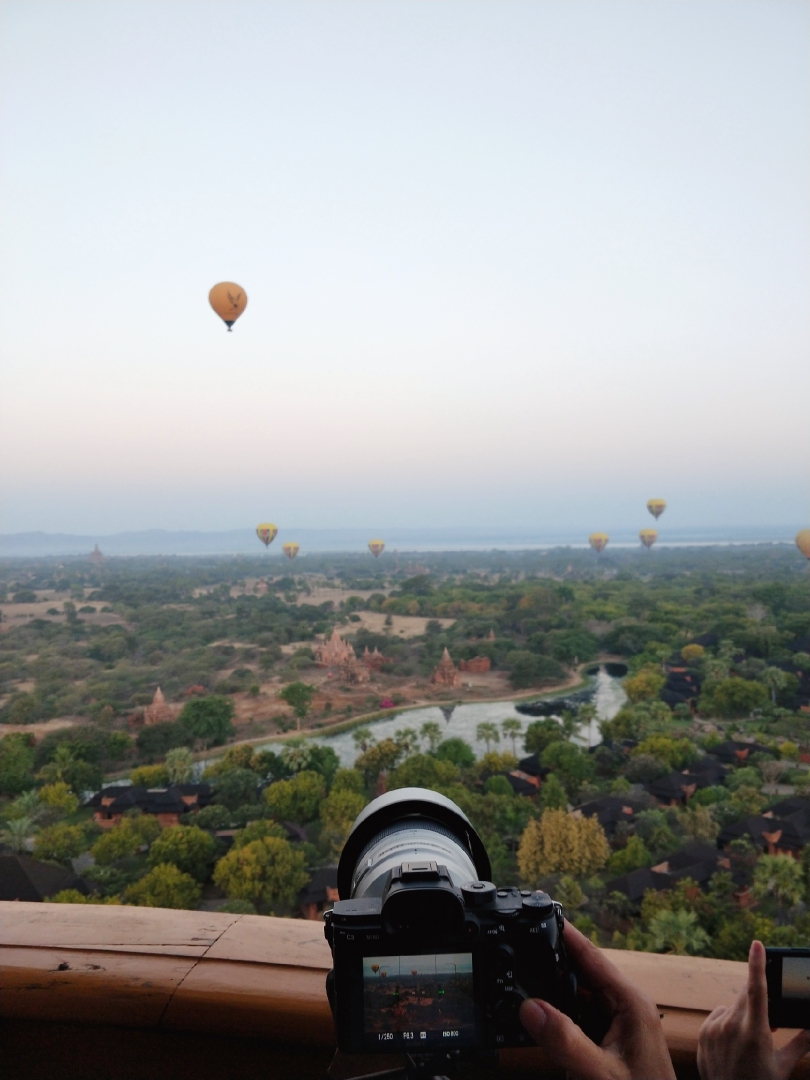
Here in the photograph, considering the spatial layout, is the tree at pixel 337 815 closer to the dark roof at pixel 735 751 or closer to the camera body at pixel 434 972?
the dark roof at pixel 735 751

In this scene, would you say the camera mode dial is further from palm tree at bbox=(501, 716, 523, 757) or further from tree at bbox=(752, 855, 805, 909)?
palm tree at bbox=(501, 716, 523, 757)

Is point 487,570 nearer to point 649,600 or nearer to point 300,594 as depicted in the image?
point 649,600

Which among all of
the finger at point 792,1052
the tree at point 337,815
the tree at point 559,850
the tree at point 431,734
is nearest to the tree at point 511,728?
the tree at point 431,734

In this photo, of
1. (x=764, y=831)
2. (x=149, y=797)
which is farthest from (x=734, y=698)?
(x=149, y=797)

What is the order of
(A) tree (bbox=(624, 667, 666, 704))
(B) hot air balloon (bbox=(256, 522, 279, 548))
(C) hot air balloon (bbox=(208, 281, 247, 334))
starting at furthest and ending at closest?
(B) hot air balloon (bbox=(256, 522, 279, 548)) → (C) hot air balloon (bbox=(208, 281, 247, 334)) → (A) tree (bbox=(624, 667, 666, 704))

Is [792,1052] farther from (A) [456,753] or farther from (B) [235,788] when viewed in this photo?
(A) [456,753]

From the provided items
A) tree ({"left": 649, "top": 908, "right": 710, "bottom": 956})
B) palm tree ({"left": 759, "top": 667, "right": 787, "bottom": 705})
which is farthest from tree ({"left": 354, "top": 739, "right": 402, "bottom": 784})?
palm tree ({"left": 759, "top": 667, "right": 787, "bottom": 705})
